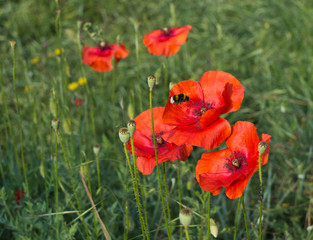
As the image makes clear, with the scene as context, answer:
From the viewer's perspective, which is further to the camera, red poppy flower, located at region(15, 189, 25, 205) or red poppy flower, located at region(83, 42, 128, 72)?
red poppy flower, located at region(83, 42, 128, 72)

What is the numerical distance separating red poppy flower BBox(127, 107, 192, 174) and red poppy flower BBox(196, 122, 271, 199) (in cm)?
8

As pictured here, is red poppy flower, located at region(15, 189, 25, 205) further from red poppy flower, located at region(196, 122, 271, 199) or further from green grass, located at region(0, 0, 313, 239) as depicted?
red poppy flower, located at region(196, 122, 271, 199)

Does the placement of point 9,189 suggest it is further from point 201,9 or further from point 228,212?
point 201,9

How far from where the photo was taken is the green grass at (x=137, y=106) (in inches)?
74.0

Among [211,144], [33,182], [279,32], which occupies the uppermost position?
[211,144]

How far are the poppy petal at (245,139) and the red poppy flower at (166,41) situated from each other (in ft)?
2.86

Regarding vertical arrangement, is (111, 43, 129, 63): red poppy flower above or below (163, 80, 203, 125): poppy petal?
below

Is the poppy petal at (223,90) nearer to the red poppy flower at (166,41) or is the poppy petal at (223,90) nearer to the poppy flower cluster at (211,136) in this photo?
the poppy flower cluster at (211,136)

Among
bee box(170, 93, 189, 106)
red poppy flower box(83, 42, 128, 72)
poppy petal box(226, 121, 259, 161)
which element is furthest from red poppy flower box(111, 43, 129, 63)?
poppy petal box(226, 121, 259, 161)

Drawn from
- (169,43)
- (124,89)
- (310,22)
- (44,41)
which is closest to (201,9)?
(310,22)

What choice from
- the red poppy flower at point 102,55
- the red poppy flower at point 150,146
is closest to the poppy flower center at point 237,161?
the red poppy flower at point 150,146

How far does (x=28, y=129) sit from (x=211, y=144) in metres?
1.95

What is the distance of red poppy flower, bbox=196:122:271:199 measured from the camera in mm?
1188

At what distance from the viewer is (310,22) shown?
344cm
